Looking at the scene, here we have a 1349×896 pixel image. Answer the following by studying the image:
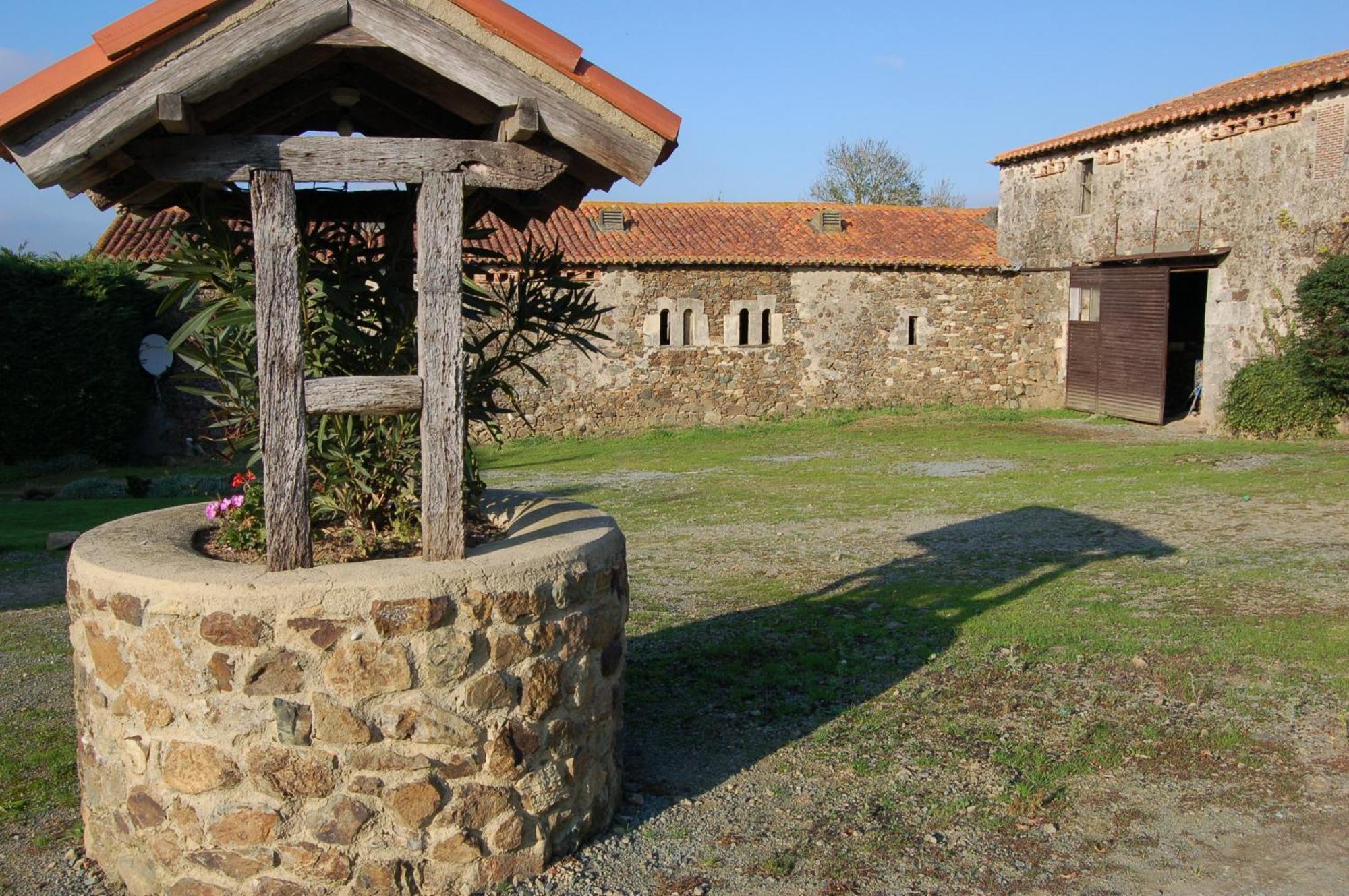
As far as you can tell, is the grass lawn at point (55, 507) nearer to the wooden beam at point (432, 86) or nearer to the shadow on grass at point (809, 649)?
the shadow on grass at point (809, 649)

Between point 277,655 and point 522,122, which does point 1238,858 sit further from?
point 522,122

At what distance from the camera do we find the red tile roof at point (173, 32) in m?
3.41

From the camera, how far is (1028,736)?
4.86 metres

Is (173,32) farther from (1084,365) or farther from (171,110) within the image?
(1084,365)

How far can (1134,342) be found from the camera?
59.7 ft

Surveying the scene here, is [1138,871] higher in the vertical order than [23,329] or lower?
lower

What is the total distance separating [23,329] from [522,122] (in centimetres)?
1562

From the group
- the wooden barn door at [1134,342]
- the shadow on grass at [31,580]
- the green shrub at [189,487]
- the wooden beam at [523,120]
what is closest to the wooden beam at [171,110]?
the wooden beam at [523,120]

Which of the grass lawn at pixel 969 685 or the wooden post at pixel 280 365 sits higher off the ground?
the wooden post at pixel 280 365

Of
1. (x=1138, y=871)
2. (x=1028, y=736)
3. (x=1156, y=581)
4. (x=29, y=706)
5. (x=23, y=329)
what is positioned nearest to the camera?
(x=1138, y=871)

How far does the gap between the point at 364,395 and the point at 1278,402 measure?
15092 millimetres

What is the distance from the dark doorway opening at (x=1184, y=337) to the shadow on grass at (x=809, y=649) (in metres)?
13.5

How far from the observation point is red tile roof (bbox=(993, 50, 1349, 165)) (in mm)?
14656

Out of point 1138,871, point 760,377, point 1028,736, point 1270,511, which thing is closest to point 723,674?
point 1028,736
